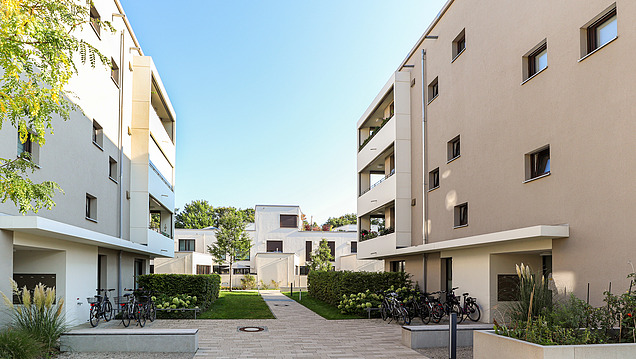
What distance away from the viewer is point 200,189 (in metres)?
75.0

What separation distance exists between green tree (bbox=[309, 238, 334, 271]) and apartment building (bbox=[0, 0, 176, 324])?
68.8 ft

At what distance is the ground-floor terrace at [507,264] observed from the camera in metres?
10.4

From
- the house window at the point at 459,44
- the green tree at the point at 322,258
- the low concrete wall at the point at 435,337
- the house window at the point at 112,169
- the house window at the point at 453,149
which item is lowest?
the green tree at the point at 322,258

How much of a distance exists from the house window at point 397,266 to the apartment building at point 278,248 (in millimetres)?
20804

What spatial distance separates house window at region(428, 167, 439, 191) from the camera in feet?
67.0

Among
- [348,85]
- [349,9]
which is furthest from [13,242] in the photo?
[348,85]

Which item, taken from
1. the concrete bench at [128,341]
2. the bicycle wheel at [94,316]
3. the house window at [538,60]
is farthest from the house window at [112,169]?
the house window at [538,60]

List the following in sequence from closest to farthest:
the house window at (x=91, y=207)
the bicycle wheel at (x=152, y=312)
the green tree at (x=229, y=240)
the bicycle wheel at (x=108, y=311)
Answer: the bicycle wheel at (x=108, y=311) → the bicycle wheel at (x=152, y=312) → the house window at (x=91, y=207) → the green tree at (x=229, y=240)

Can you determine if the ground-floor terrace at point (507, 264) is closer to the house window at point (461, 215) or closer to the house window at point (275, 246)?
the house window at point (461, 215)

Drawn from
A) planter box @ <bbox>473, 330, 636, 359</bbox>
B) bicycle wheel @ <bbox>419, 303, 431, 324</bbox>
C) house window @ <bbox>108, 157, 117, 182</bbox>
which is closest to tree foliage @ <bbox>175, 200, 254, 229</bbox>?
house window @ <bbox>108, 157, 117, 182</bbox>

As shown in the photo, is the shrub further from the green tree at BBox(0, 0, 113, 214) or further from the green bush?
the green tree at BBox(0, 0, 113, 214)

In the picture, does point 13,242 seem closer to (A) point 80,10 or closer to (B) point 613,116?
(A) point 80,10

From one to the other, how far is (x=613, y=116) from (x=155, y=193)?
19.0 meters

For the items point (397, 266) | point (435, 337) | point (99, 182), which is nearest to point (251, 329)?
point (435, 337)
